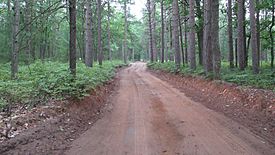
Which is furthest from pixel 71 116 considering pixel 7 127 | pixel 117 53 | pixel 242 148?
pixel 117 53

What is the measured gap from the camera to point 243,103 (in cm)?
1088

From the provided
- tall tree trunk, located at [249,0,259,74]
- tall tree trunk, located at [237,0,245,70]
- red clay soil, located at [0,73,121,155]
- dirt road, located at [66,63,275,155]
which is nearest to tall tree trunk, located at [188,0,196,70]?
tall tree trunk, located at [237,0,245,70]

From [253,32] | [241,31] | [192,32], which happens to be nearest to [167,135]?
[253,32]

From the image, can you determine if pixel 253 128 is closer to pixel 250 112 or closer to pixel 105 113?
pixel 250 112

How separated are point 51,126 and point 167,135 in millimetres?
2898

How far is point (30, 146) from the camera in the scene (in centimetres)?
616

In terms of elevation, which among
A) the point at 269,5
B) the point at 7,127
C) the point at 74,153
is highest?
the point at 269,5

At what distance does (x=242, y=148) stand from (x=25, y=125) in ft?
16.2

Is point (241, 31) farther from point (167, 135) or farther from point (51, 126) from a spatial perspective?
point (51, 126)

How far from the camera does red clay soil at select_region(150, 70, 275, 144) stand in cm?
816

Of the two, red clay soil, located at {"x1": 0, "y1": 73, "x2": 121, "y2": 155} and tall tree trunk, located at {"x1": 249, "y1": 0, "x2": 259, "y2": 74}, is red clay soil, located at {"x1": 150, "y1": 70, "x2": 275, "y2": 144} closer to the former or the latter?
tall tree trunk, located at {"x1": 249, "y1": 0, "x2": 259, "y2": 74}

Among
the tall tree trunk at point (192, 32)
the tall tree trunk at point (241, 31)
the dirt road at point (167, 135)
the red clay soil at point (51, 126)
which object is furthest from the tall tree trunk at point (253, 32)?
the red clay soil at point (51, 126)

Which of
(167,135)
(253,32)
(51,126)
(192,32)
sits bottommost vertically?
(167,135)

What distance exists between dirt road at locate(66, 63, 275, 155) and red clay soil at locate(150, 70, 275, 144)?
0.45 m
